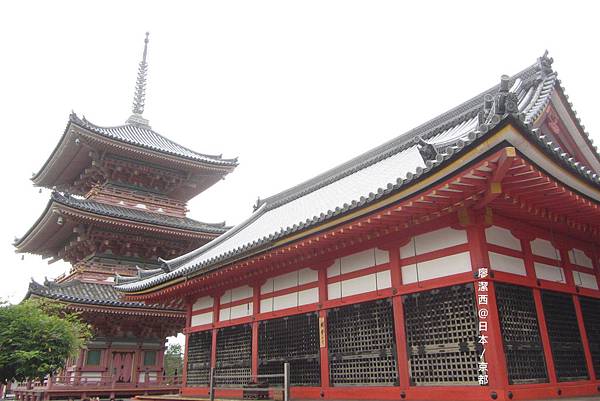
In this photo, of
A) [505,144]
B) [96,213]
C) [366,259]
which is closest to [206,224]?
[96,213]

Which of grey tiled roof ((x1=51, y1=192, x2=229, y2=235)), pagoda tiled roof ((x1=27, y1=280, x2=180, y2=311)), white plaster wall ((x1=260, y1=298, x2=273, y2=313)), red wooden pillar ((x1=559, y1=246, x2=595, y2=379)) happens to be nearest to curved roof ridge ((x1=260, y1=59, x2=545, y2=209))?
red wooden pillar ((x1=559, y1=246, x2=595, y2=379))

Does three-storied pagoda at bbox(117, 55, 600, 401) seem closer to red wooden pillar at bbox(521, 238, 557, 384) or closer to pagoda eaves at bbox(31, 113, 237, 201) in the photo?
red wooden pillar at bbox(521, 238, 557, 384)

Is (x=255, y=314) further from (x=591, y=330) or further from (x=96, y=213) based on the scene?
(x=96, y=213)

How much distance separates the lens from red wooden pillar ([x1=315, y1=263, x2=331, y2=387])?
976cm

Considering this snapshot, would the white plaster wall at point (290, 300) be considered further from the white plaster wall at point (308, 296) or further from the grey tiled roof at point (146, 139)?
the grey tiled roof at point (146, 139)

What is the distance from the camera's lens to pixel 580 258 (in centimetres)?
995

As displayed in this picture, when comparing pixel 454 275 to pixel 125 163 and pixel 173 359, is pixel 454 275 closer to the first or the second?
pixel 125 163

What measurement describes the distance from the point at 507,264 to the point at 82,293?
16.7 meters

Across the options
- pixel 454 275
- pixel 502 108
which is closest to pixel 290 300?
pixel 454 275

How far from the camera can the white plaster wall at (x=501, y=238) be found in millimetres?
8031

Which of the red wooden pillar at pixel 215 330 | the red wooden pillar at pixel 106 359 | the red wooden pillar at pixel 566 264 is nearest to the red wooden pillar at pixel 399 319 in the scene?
the red wooden pillar at pixel 566 264

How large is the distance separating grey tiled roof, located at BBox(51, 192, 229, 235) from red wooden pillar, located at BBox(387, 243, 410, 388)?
14912 mm

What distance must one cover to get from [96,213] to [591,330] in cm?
1788

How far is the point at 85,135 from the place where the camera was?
69.8 ft
